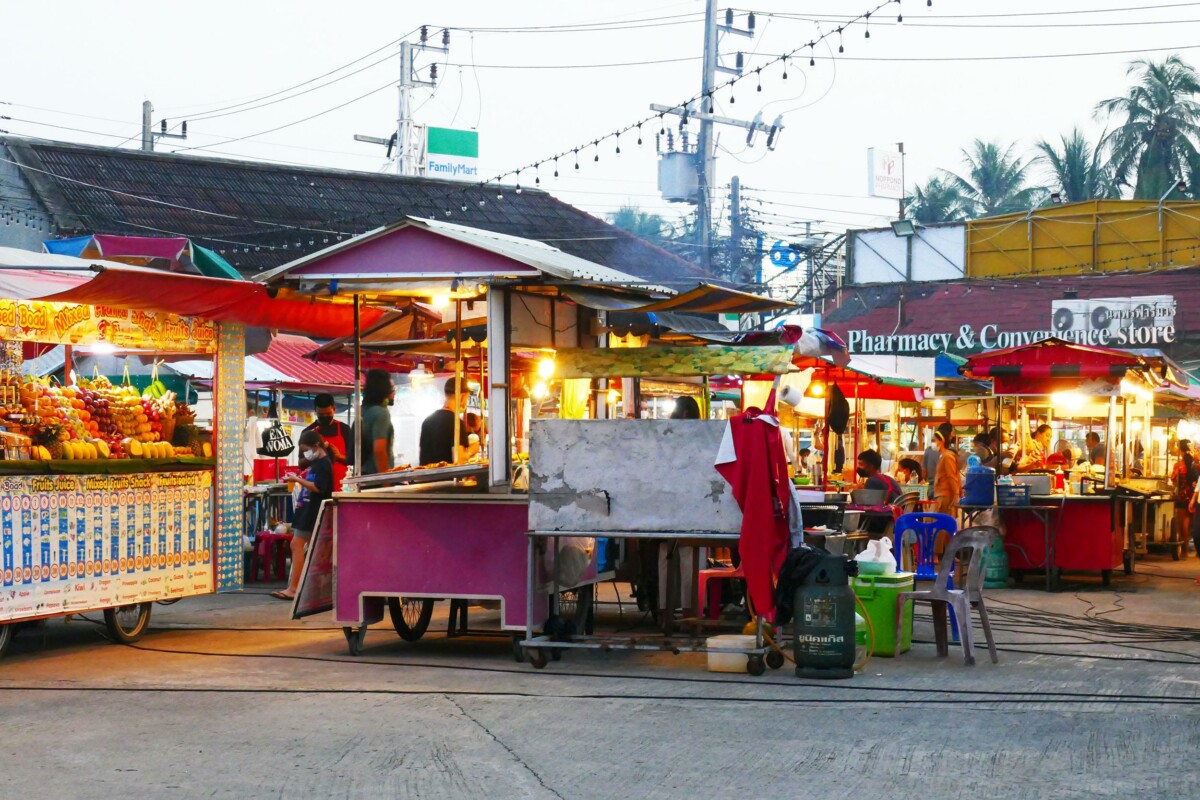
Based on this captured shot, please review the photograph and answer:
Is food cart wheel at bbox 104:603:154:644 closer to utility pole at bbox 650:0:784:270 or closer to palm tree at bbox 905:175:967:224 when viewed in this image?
utility pole at bbox 650:0:784:270

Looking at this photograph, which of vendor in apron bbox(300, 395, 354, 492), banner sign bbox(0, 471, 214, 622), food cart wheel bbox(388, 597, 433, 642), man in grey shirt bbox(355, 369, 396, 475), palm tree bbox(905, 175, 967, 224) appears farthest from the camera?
palm tree bbox(905, 175, 967, 224)

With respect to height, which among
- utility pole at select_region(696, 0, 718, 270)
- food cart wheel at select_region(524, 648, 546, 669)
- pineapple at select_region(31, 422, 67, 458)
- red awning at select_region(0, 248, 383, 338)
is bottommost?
food cart wheel at select_region(524, 648, 546, 669)

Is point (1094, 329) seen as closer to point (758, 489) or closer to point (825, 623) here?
point (825, 623)

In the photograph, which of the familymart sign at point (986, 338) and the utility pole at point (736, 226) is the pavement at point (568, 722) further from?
the utility pole at point (736, 226)

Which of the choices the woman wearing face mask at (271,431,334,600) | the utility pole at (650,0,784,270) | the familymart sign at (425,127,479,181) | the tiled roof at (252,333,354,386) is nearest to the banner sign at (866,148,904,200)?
the utility pole at (650,0,784,270)

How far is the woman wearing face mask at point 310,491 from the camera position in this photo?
532 inches

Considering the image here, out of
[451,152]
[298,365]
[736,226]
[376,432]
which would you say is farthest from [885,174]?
[376,432]

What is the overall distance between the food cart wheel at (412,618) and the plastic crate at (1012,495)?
300 inches

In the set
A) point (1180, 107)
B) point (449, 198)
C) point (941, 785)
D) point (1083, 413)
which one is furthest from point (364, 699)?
point (1180, 107)

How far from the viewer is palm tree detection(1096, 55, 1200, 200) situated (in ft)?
147

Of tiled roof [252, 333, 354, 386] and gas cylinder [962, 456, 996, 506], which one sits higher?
tiled roof [252, 333, 354, 386]

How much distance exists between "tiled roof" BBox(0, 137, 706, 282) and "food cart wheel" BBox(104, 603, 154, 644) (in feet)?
51.2

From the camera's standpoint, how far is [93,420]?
10.9 metres

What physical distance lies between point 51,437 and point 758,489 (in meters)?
4.99
